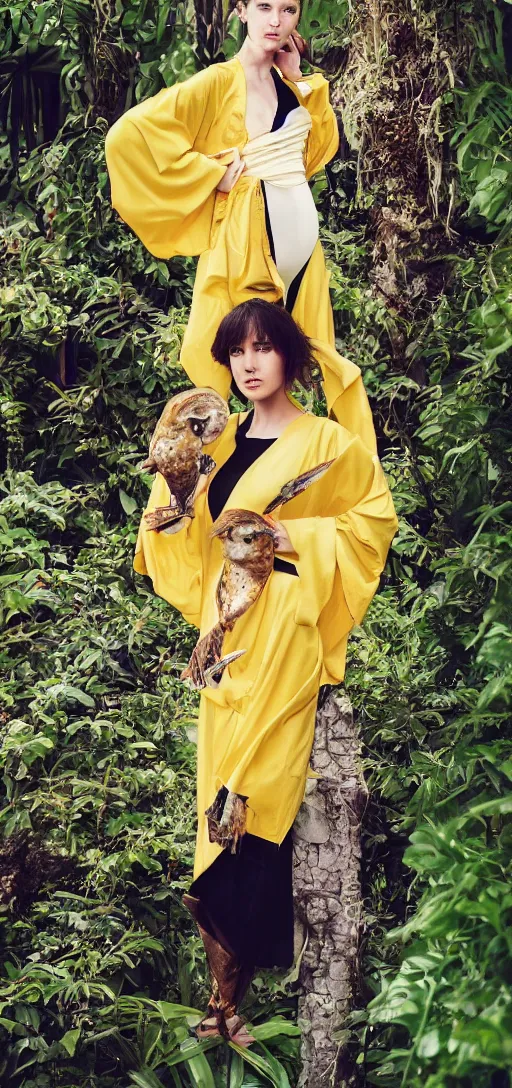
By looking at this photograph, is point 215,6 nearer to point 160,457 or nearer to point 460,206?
point 460,206

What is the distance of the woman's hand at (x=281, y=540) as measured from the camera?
3387mm

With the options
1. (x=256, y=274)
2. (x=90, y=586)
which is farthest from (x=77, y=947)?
(x=256, y=274)

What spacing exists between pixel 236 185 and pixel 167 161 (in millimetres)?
154

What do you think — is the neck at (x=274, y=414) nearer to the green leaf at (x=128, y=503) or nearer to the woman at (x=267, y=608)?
the woman at (x=267, y=608)

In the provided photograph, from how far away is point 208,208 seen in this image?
354 centimetres

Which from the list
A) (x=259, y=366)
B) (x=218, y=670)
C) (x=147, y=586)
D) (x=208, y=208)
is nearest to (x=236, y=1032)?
(x=218, y=670)

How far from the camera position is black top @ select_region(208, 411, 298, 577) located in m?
3.49

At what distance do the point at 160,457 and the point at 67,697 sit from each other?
79 centimetres

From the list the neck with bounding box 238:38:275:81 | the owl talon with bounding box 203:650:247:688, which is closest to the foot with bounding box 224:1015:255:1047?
the owl talon with bounding box 203:650:247:688

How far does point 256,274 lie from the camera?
3514 millimetres

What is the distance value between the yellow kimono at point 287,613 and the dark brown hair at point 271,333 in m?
0.11

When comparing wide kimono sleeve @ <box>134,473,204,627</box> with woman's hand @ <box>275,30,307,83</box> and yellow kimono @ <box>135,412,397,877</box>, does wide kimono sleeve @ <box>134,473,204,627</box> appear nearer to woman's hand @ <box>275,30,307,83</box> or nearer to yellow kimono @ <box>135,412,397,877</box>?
yellow kimono @ <box>135,412,397,877</box>

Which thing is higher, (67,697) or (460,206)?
(460,206)

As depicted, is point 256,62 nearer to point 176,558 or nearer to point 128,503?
point 176,558
